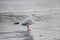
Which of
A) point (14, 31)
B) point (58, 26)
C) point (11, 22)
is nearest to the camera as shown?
point (14, 31)

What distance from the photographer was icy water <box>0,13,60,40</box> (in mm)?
5840

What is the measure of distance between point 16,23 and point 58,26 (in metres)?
1.64

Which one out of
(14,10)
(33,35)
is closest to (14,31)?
(33,35)

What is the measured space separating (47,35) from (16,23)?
1711 millimetres

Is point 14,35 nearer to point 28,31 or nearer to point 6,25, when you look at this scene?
point 28,31

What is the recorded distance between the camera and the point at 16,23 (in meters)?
7.20

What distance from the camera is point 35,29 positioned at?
21.5 ft

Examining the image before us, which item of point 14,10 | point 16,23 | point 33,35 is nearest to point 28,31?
point 33,35

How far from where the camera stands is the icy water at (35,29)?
584 cm

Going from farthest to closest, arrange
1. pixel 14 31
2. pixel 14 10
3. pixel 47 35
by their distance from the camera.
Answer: pixel 14 10 → pixel 14 31 → pixel 47 35

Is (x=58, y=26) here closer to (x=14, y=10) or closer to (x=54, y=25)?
(x=54, y=25)

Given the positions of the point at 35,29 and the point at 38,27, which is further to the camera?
the point at 38,27

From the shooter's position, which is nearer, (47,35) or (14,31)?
(47,35)

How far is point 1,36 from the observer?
5969mm
